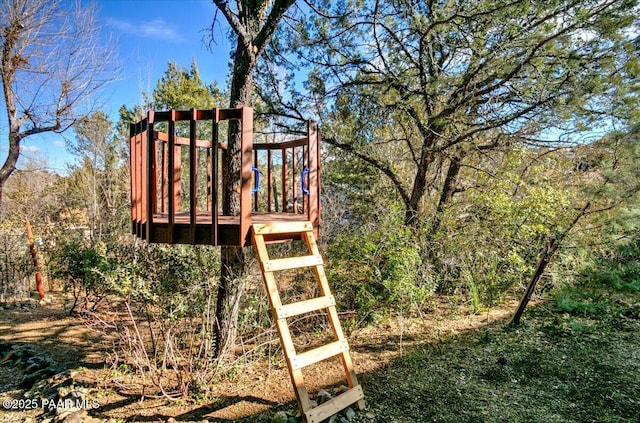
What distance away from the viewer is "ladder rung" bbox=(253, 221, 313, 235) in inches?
104

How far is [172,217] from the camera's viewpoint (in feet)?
8.84

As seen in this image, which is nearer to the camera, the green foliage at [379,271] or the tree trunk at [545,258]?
the green foliage at [379,271]

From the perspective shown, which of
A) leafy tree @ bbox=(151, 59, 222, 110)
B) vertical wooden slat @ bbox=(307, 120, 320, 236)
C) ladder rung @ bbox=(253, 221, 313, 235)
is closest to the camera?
ladder rung @ bbox=(253, 221, 313, 235)

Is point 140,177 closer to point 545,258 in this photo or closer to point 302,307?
A: point 302,307

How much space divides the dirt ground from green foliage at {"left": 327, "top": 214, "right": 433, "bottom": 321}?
1.03 feet

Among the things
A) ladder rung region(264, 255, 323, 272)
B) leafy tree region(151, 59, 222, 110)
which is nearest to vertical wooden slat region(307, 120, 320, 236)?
ladder rung region(264, 255, 323, 272)

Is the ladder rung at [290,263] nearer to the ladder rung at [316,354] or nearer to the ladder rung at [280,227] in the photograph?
the ladder rung at [280,227]

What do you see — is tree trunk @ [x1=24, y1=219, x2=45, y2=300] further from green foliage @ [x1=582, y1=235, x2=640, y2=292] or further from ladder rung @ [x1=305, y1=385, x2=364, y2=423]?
green foliage @ [x1=582, y1=235, x2=640, y2=292]

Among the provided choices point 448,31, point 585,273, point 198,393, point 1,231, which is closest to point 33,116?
point 1,231

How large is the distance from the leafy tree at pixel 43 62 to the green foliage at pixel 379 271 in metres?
5.99

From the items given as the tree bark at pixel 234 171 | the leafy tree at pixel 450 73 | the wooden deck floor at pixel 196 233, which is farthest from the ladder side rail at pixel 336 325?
the leafy tree at pixel 450 73

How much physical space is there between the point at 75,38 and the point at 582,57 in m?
8.11

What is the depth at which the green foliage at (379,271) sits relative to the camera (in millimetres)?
3877

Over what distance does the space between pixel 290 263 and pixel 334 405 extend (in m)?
1.10
